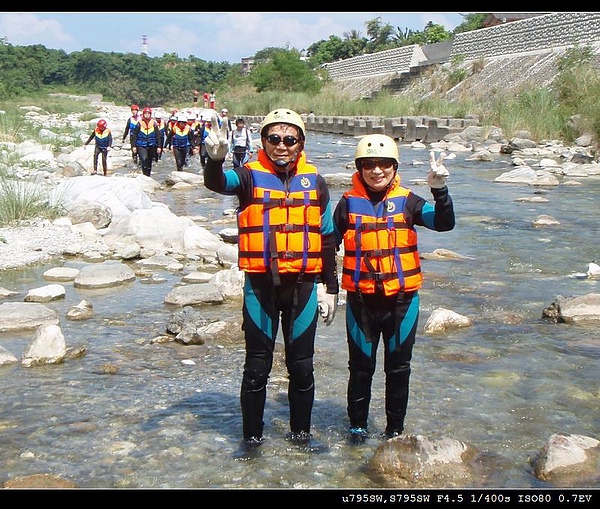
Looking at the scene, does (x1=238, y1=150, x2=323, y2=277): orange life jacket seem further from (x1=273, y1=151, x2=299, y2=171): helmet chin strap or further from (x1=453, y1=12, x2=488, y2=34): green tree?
(x1=453, y1=12, x2=488, y2=34): green tree

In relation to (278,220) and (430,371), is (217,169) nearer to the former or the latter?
(278,220)

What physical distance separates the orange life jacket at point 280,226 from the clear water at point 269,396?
111cm

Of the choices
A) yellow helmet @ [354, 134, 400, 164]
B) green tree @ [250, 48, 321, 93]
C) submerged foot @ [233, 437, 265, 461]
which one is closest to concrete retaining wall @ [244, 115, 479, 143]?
green tree @ [250, 48, 321, 93]

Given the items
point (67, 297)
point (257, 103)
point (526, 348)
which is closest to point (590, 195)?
point (526, 348)

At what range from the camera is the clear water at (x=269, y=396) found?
406 cm

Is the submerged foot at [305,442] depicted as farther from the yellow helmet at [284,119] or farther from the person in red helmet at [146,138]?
the person in red helmet at [146,138]

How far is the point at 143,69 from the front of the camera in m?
107

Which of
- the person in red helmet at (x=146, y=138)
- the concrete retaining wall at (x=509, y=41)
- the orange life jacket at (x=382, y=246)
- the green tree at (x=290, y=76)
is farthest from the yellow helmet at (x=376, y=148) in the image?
the green tree at (x=290, y=76)

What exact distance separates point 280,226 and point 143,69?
108294 millimetres

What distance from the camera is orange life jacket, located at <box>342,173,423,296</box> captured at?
4.07m

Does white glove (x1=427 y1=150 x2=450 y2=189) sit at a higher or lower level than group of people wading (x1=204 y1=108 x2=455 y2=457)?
higher

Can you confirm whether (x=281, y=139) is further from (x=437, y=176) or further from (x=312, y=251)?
(x=437, y=176)

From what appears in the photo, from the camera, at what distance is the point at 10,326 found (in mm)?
6559

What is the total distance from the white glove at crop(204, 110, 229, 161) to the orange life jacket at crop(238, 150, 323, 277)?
224 mm
